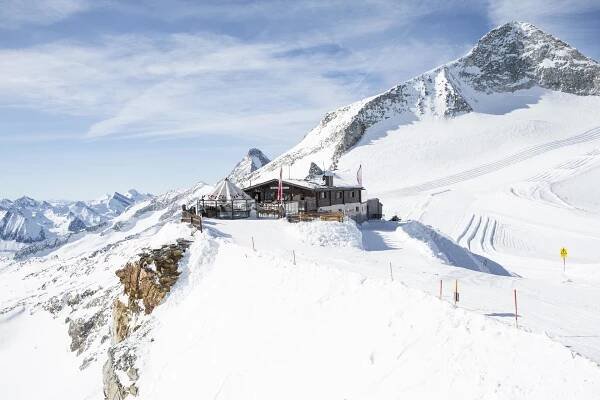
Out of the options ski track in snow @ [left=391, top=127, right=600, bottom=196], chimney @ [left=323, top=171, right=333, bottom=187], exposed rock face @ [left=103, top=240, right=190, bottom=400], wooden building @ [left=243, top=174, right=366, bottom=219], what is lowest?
exposed rock face @ [left=103, top=240, right=190, bottom=400]

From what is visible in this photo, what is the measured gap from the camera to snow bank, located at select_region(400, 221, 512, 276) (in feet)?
122

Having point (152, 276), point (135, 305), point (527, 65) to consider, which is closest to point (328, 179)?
point (152, 276)

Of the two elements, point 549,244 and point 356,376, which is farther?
point 549,244

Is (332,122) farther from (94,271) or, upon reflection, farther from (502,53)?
(94,271)

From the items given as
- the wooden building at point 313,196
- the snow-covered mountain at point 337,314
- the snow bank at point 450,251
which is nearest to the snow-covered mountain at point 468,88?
the snow-covered mountain at point 337,314

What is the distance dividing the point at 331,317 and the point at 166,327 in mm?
10416

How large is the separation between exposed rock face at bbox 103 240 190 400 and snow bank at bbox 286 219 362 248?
8.27 m

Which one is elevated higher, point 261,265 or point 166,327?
point 261,265

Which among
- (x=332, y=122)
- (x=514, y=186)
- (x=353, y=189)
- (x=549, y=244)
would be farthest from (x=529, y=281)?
(x=332, y=122)

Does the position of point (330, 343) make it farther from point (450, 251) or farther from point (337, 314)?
point (450, 251)

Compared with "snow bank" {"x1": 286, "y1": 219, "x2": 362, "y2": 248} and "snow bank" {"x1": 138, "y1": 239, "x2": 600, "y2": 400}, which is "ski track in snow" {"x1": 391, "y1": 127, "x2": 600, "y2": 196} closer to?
"snow bank" {"x1": 286, "y1": 219, "x2": 362, "y2": 248}

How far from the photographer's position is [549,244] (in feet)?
160

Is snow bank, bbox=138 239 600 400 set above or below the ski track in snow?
below

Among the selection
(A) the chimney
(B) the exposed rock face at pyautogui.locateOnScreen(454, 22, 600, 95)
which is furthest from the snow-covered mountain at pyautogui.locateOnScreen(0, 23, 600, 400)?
(B) the exposed rock face at pyautogui.locateOnScreen(454, 22, 600, 95)
